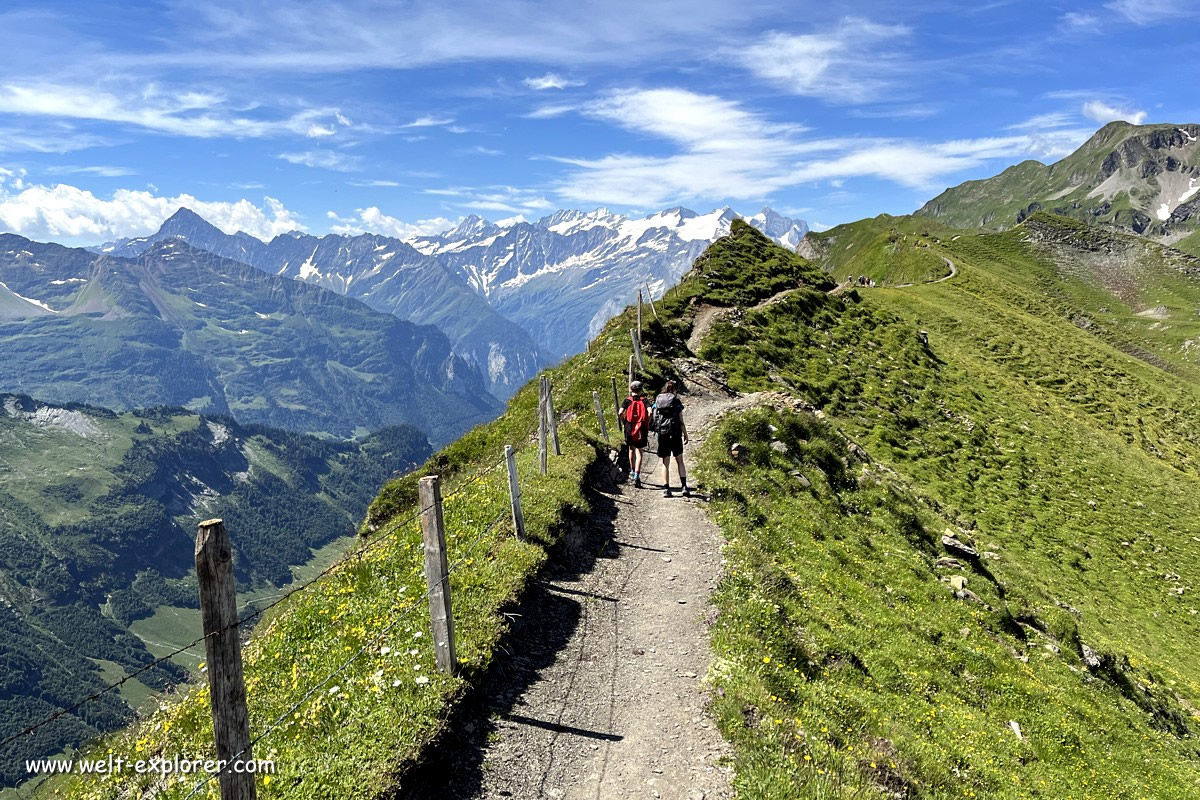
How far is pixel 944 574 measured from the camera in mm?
24031

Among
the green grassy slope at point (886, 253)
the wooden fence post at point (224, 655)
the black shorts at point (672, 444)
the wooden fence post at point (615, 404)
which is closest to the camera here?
the wooden fence post at point (224, 655)

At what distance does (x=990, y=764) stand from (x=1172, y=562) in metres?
30.3

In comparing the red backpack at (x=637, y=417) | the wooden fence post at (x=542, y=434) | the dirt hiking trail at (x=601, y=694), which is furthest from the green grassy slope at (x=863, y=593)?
the red backpack at (x=637, y=417)

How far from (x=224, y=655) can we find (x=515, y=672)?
280 inches

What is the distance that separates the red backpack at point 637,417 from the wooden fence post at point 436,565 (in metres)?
13.9

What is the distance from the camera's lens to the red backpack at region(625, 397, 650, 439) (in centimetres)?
2453

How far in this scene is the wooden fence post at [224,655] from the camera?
6.40m

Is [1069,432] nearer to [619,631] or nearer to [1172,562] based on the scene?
[1172,562]

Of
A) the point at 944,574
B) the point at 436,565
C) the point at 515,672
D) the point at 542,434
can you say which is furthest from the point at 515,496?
the point at 944,574

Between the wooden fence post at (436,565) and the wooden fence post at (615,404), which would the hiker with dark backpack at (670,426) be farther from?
the wooden fence post at (436,565)

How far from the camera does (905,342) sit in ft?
181

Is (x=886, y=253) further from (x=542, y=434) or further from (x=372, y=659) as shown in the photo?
(x=372, y=659)

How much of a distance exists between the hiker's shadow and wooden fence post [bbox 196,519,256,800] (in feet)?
9.79

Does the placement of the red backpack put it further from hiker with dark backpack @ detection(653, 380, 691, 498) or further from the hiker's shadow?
the hiker's shadow
